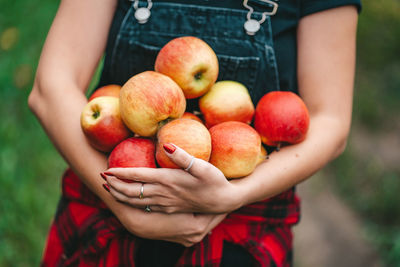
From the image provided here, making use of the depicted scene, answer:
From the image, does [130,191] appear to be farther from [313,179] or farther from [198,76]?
[313,179]

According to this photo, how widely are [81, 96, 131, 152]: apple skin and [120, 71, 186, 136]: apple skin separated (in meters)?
0.05

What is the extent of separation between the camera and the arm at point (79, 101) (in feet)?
3.60

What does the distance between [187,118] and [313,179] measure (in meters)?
2.82

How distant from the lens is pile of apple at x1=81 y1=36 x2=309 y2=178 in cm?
98

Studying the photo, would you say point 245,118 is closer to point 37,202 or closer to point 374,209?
point 37,202

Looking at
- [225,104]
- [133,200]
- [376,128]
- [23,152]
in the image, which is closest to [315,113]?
[225,104]

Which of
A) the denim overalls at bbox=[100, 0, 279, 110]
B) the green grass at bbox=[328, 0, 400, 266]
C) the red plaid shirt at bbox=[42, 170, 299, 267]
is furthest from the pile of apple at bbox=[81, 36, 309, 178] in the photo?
the green grass at bbox=[328, 0, 400, 266]

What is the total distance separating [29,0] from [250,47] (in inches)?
130

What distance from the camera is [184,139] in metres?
0.95

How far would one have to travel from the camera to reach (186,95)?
3.64ft

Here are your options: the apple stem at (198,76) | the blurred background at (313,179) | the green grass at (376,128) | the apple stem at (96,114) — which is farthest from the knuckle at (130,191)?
the green grass at (376,128)

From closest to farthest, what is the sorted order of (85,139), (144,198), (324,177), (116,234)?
(144,198) < (85,139) < (116,234) < (324,177)

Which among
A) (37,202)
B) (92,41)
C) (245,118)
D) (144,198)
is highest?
(92,41)

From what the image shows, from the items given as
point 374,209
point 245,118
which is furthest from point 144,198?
point 374,209
